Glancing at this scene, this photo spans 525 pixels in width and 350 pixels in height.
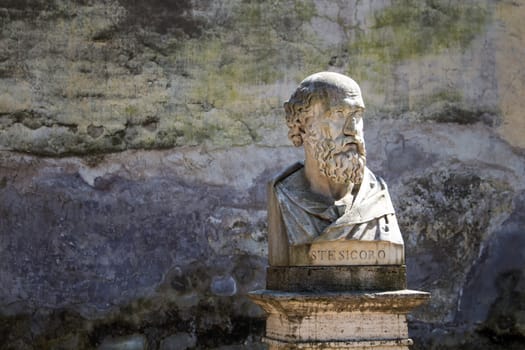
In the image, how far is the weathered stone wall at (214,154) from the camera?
7.25m

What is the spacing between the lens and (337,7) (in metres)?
7.82

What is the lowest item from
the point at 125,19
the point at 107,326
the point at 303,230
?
the point at 107,326

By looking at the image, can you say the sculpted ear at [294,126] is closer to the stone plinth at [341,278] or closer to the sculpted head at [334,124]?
the sculpted head at [334,124]

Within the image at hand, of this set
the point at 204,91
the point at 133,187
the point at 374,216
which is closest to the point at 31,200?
the point at 133,187

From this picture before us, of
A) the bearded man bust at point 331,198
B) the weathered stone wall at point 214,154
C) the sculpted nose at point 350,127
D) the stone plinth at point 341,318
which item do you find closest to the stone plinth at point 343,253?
the bearded man bust at point 331,198

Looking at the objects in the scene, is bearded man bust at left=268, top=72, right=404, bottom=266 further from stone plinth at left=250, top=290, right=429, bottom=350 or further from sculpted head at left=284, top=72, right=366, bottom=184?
stone plinth at left=250, top=290, right=429, bottom=350

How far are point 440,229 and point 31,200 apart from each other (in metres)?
3.02

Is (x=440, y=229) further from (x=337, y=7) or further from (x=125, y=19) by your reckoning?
(x=125, y=19)

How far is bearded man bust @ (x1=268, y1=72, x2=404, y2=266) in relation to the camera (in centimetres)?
472

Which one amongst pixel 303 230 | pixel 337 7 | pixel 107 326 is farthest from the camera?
pixel 337 7

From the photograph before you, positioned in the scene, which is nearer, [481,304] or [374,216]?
[374,216]

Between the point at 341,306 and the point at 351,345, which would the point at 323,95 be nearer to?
the point at 341,306

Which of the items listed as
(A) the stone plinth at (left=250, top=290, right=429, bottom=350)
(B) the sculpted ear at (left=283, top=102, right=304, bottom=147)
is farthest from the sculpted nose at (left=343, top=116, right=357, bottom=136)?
(A) the stone plinth at (left=250, top=290, right=429, bottom=350)

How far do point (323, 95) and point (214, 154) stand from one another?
2855 millimetres
